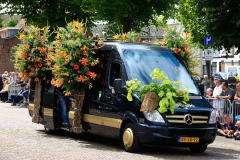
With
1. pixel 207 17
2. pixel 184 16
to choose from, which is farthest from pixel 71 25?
pixel 184 16

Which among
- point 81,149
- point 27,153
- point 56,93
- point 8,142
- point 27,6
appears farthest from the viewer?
point 27,6

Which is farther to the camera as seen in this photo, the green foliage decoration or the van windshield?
the van windshield

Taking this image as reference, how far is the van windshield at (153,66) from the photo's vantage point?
46.4 ft

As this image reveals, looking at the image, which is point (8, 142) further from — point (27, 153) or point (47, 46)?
point (47, 46)

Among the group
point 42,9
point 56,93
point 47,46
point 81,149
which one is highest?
point 42,9

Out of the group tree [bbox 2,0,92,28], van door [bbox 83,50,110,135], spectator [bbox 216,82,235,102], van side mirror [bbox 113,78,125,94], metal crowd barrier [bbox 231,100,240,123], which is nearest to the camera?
van side mirror [bbox 113,78,125,94]

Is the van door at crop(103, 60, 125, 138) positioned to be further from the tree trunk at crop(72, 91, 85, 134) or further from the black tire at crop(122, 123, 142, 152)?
the tree trunk at crop(72, 91, 85, 134)

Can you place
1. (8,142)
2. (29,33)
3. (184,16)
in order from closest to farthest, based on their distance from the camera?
(8,142) < (29,33) < (184,16)

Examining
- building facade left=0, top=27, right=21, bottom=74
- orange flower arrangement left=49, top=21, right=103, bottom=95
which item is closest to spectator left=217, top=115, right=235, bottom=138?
orange flower arrangement left=49, top=21, right=103, bottom=95

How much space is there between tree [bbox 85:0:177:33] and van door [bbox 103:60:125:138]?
1787cm

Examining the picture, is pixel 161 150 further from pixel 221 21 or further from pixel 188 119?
pixel 221 21

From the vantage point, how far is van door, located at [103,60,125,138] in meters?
14.1

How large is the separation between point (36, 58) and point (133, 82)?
5192 mm

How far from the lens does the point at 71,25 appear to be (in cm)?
1565
